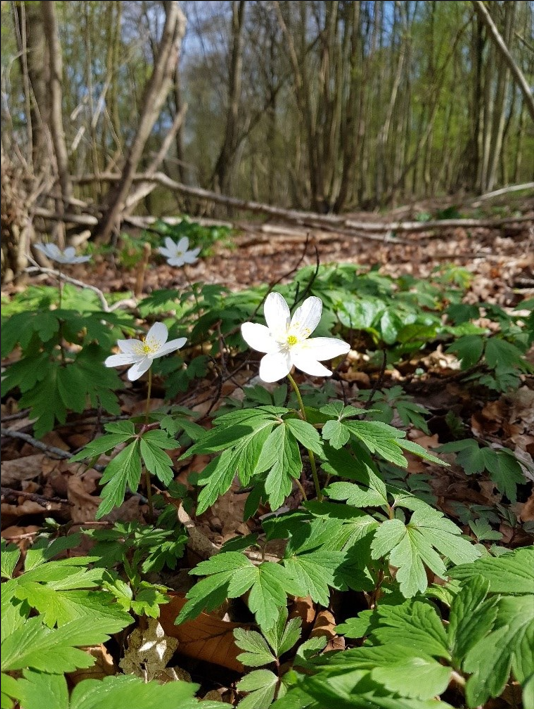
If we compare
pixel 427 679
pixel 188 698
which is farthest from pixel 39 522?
pixel 427 679

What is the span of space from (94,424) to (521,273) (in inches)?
153

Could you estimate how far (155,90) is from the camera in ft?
19.6

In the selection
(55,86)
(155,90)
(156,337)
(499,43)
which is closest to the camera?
(156,337)

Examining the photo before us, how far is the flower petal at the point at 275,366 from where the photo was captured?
1.25 m

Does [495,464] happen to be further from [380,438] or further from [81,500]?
[81,500]

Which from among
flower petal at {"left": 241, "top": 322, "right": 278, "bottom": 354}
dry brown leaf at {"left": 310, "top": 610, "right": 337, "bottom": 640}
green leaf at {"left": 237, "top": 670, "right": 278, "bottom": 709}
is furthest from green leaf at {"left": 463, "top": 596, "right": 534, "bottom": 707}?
flower petal at {"left": 241, "top": 322, "right": 278, "bottom": 354}

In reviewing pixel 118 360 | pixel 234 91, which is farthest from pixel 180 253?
pixel 234 91

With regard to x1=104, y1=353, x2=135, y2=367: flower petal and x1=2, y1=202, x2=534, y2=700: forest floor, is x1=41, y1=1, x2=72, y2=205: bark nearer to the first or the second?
x1=2, y1=202, x2=534, y2=700: forest floor

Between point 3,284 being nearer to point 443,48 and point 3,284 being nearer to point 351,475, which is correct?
point 351,475

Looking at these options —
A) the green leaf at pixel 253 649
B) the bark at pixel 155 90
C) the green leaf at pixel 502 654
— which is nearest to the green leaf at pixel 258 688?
the green leaf at pixel 253 649

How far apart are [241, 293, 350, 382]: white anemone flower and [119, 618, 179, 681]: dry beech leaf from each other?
81cm

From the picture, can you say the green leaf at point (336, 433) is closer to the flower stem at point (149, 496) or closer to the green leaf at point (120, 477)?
the green leaf at point (120, 477)

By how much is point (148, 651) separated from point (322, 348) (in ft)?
3.12

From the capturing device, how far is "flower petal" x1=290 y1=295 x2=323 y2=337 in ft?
4.58
